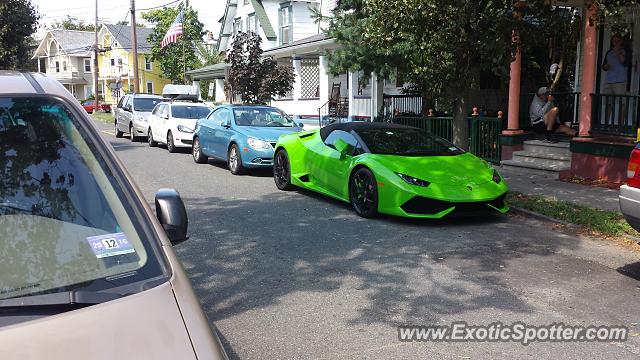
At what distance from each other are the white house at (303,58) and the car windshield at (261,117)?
271 cm

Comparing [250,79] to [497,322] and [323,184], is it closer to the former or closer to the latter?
[323,184]

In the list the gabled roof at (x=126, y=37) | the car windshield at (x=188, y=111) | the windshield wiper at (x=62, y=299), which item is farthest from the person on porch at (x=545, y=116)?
the gabled roof at (x=126, y=37)

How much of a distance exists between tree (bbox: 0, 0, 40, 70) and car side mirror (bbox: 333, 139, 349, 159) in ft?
54.3

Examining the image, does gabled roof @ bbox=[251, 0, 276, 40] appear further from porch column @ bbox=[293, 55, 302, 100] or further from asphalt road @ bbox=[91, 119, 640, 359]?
asphalt road @ bbox=[91, 119, 640, 359]

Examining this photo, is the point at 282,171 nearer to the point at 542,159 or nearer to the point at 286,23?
the point at 542,159

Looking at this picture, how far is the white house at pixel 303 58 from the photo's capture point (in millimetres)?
Answer: 20875

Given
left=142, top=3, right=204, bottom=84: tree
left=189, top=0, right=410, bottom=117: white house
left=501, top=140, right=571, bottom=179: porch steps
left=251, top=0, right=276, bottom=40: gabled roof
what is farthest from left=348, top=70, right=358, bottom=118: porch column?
left=142, top=3, right=204, bottom=84: tree

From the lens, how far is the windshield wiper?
6.42 ft

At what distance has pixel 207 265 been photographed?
584 centimetres

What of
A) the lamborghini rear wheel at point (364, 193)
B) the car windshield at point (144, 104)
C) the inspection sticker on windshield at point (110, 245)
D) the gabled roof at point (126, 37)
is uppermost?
the gabled roof at point (126, 37)

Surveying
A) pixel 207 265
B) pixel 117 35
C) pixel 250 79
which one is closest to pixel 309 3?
pixel 250 79

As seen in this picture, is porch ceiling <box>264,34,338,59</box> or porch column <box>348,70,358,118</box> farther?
porch ceiling <box>264,34,338,59</box>

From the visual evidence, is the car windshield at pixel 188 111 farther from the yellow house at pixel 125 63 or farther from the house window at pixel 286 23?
the yellow house at pixel 125 63

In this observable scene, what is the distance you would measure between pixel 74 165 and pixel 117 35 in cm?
6618
